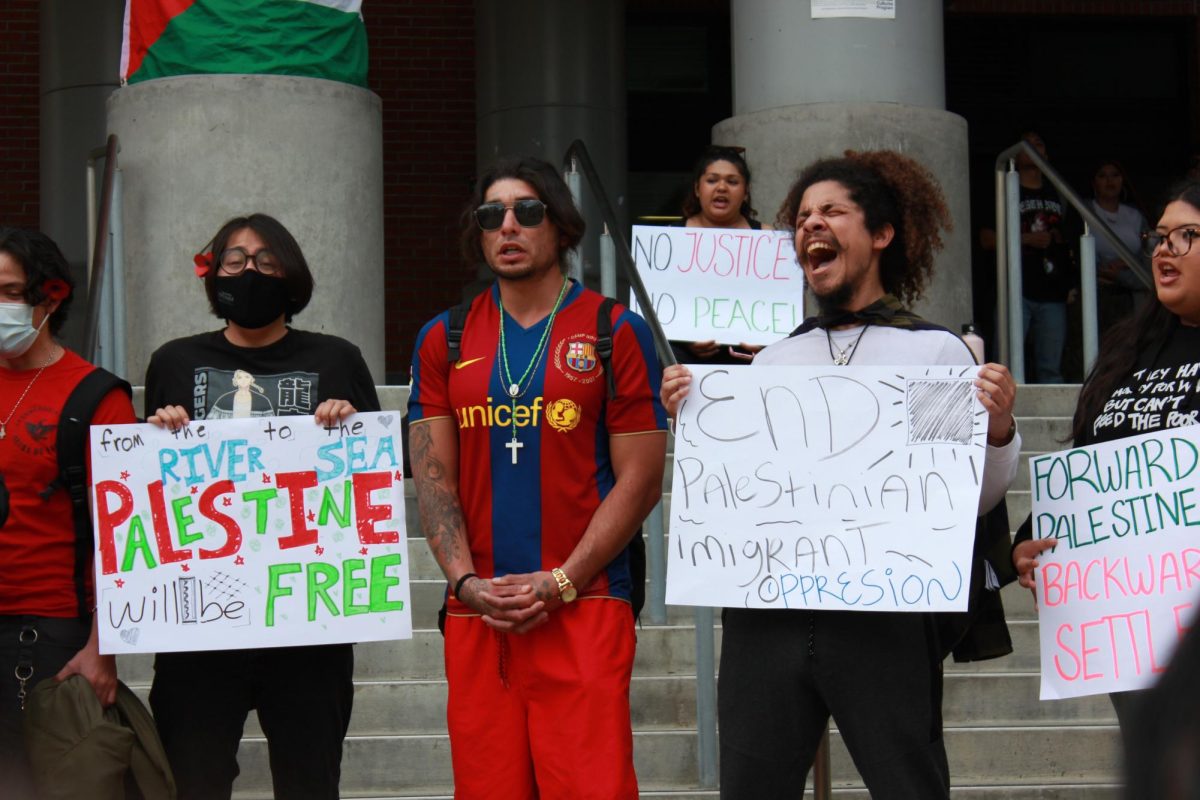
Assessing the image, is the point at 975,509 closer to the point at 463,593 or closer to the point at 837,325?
the point at 837,325

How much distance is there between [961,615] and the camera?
145 inches

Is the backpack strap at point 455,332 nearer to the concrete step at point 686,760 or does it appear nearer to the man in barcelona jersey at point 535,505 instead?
the man in barcelona jersey at point 535,505

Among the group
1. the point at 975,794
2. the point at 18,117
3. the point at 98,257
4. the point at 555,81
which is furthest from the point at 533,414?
the point at 18,117

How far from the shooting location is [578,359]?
12.9 ft

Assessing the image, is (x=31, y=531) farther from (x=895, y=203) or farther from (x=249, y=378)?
(x=895, y=203)

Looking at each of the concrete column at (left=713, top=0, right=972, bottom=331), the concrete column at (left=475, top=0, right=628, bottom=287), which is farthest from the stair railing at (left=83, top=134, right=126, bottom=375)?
the concrete column at (left=475, top=0, right=628, bottom=287)

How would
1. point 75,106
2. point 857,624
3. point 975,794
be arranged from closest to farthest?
point 857,624
point 975,794
point 75,106

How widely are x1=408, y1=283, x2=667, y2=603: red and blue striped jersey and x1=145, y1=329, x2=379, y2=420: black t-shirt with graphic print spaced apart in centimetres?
45

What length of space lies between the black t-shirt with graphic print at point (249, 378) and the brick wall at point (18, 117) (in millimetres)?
10419

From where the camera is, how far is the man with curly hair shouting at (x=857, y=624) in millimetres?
3508

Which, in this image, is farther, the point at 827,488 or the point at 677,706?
the point at 677,706

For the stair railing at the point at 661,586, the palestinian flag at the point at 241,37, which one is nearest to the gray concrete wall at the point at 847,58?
the stair railing at the point at 661,586

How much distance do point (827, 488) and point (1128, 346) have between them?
75 cm

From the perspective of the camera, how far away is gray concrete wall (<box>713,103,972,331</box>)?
345 inches
